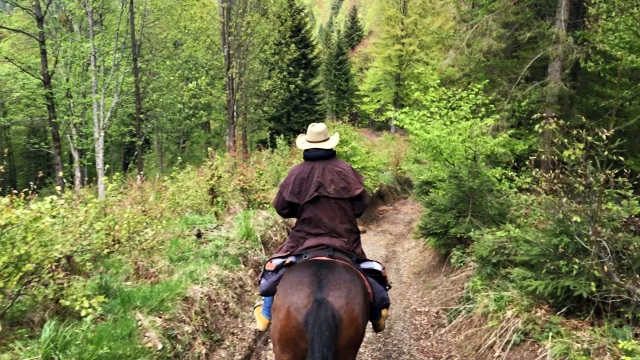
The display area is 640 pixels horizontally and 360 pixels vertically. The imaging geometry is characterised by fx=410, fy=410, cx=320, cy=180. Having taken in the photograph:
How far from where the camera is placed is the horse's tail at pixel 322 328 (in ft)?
10.6

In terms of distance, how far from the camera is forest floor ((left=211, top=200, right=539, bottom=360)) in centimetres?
566

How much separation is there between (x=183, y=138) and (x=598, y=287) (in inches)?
1334

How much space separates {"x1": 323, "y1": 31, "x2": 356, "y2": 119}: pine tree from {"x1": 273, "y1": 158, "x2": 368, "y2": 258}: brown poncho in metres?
38.0

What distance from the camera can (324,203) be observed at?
424 cm

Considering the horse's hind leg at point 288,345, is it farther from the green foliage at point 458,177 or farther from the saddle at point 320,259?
the green foliage at point 458,177

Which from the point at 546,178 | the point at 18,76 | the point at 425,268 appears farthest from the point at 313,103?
the point at 546,178

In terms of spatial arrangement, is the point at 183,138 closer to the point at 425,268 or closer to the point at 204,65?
the point at 204,65

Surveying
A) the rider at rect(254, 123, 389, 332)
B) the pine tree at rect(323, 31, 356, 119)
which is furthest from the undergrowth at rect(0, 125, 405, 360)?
the pine tree at rect(323, 31, 356, 119)

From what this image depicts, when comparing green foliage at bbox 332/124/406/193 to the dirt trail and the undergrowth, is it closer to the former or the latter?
the dirt trail

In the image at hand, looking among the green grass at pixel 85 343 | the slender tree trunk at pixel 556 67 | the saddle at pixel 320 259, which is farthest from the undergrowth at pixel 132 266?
the slender tree trunk at pixel 556 67

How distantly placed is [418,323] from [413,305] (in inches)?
30.8

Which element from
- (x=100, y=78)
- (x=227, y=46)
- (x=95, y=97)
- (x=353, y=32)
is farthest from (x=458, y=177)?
(x=353, y=32)

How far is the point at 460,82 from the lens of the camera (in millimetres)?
13359

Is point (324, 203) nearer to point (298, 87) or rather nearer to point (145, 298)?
point (145, 298)
